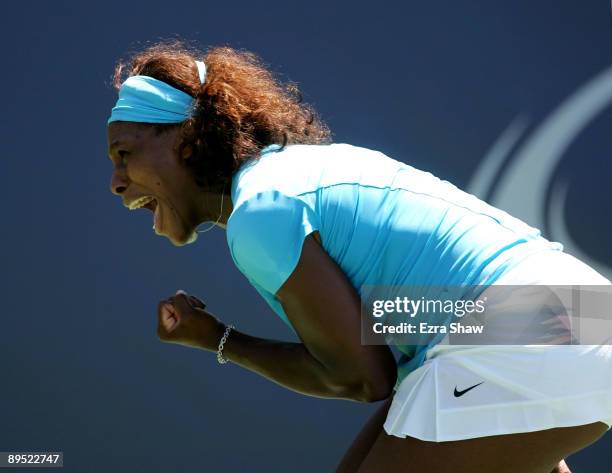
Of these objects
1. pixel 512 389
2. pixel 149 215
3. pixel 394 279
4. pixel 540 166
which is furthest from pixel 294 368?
pixel 540 166

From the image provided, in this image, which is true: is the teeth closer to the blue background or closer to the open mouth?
the open mouth

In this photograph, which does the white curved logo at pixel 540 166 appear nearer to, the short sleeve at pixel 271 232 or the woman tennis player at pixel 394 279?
the woman tennis player at pixel 394 279

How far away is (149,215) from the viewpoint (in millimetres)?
4004

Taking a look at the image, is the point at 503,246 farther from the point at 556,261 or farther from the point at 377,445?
the point at 377,445

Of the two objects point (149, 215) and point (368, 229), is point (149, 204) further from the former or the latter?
point (149, 215)

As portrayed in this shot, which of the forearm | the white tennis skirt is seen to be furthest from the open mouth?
the white tennis skirt

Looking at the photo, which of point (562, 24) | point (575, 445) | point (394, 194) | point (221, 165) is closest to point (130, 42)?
point (562, 24)

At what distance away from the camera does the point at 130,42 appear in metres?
4.00

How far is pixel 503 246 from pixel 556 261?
0.32 ft

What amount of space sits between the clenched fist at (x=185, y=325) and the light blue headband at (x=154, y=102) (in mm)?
366

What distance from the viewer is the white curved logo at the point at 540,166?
4.07 meters

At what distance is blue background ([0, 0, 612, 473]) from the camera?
12.9 ft

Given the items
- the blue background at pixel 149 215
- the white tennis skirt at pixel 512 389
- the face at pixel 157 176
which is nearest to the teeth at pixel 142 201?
the face at pixel 157 176

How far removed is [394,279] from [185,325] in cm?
47
